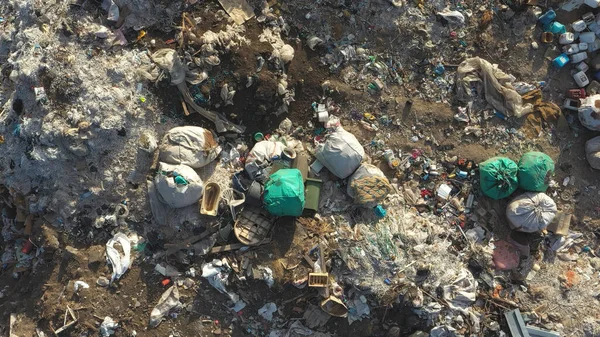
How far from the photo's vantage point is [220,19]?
6.83m

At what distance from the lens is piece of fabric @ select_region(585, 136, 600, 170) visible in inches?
290

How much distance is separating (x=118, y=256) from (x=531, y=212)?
20.7ft

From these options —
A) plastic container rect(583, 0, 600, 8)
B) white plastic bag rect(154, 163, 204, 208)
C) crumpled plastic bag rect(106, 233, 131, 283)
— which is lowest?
crumpled plastic bag rect(106, 233, 131, 283)

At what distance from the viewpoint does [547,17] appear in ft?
24.7

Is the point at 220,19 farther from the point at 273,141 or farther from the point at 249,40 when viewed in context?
the point at 273,141

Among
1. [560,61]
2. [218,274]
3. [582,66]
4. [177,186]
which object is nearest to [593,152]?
[582,66]

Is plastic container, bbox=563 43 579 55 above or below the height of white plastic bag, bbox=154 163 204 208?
above

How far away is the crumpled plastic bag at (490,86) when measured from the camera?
23.8 feet

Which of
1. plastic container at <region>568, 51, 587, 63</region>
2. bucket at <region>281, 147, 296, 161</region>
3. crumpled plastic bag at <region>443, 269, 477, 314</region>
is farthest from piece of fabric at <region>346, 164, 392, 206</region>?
plastic container at <region>568, 51, 587, 63</region>

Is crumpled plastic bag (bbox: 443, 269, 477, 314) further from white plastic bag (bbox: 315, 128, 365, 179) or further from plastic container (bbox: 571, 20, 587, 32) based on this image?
plastic container (bbox: 571, 20, 587, 32)

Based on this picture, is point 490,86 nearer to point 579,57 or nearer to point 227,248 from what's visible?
point 579,57

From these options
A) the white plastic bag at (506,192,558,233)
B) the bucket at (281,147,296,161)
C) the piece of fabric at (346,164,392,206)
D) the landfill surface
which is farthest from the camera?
the white plastic bag at (506,192,558,233)

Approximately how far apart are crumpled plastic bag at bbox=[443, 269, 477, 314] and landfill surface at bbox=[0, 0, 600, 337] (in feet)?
0.07

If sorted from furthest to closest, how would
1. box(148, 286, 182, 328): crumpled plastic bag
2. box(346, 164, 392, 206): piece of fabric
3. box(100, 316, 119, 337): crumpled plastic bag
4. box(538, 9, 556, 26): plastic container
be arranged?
box(538, 9, 556, 26): plastic container
box(346, 164, 392, 206): piece of fabric
box(148, 286, 182, 328): crumpled plastic bag
box(100, 316, 119, 337): crumpled plastic bag
